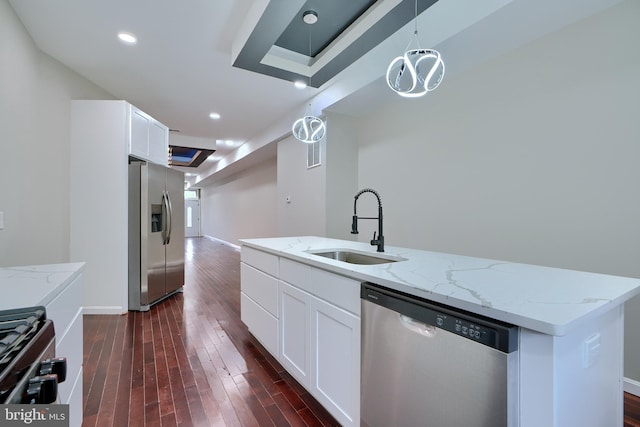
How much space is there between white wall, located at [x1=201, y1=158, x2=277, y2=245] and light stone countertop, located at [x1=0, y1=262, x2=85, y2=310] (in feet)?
16.9

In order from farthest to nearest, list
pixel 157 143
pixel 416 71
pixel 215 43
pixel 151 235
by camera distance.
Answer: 1. pixel 157 143
2. pixel 151 235
3. pixel 215 43
4. pixel 416 71

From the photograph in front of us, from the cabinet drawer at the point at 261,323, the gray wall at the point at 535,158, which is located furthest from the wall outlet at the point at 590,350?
the cabinet drawer at the point at 261,323

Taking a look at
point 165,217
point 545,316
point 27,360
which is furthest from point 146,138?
point 545,316

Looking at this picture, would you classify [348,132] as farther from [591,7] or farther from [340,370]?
[340,370]

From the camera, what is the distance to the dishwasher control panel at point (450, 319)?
82 centimetres

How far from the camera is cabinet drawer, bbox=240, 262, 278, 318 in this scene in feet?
6.93

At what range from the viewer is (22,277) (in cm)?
133

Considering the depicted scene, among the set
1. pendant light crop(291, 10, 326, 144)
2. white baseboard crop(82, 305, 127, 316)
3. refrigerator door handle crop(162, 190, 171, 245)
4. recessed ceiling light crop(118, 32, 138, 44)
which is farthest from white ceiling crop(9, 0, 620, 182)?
white baseboard crop(82, 305, 127, 316)

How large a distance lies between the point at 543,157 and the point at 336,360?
2268mm

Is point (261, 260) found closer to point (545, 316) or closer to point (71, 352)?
point (71, 352)

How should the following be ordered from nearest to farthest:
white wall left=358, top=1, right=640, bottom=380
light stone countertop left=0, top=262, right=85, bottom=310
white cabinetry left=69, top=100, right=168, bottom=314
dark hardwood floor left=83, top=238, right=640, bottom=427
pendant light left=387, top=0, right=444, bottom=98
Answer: light stone countertop left=0, top=262, right=85, bottom=310, dark hardwood floor left=83, top=238, right=640, bottom=427, pendant light left=387, top=0, right=444, bottom=98, white wall left=358, top=1, right=640, bottom=380, white cabinetry left=69, top=100, right=168, bottom=314

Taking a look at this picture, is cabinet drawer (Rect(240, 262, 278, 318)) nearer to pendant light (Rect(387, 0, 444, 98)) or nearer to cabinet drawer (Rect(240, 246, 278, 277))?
cabinet drawer (Rect(240, 246, 278, 277))

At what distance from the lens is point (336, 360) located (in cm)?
148

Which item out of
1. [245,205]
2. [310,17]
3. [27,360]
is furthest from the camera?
[245,205]
